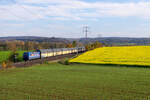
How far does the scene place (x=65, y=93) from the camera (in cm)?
1538

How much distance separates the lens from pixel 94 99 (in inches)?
535

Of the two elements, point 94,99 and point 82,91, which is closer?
Result: point 94,99

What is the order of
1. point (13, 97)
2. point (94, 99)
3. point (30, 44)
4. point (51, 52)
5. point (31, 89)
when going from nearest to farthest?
point (94, 99)
point (13, 97)
point (31, 89)
point (51, 52)
point (30, 44)

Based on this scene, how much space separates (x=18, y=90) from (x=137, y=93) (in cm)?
1033

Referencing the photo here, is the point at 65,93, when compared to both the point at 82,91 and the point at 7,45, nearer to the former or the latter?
the point at 82,91

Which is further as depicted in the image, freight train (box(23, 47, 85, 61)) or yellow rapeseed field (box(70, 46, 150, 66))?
freight train (box(23, 47, 85, 61))

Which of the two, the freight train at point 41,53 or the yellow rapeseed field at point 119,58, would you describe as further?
the freight train at point 41,53

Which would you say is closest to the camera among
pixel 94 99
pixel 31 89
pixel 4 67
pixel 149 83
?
pixel 94 99

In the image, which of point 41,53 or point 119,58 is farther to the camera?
point 41,53

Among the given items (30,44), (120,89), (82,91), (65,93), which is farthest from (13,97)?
(30,44)

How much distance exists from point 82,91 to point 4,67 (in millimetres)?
22908

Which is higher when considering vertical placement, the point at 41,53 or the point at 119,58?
the point at 41,53

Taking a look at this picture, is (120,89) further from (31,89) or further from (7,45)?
(7,45)

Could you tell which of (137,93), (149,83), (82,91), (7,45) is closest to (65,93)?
(82,91)
